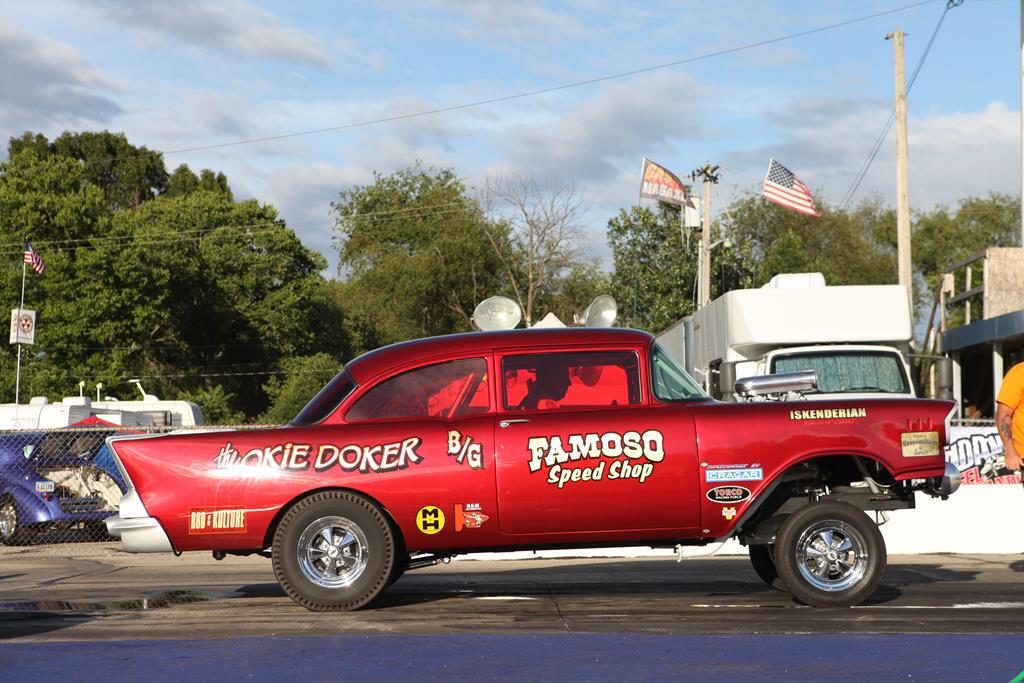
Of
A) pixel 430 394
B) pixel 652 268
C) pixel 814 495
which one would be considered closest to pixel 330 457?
pixel 430 394

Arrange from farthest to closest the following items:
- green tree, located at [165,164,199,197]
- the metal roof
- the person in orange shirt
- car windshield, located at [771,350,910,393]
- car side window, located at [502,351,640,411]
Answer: green tree, located at [165,164,199,197]
the metal roof
car windshield, located at [771,350,910,393]
the person in orange shirt
car side window, located at [502,351,640,411]

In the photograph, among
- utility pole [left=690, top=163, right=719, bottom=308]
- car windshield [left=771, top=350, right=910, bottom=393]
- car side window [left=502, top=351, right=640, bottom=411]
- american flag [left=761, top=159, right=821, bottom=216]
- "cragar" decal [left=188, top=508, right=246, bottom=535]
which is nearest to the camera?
"cragar" decal [left=188, top=508, right=246, bottom=535]

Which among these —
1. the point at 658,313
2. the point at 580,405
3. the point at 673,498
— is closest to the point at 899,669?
the point at 673,498

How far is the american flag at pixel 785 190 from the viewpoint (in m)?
37.3

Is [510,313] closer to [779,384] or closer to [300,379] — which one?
[779,384]

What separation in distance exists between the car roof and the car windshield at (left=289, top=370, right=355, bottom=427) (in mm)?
78

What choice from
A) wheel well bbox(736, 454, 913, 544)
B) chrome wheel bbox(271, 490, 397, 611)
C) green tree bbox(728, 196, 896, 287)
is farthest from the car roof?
green tree bbox(728, 196, 896, 287)

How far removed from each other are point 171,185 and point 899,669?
297 ft

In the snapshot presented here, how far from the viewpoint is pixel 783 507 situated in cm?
947

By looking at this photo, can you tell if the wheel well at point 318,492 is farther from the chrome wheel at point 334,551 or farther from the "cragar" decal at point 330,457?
the "cragar" decal at point 330,457

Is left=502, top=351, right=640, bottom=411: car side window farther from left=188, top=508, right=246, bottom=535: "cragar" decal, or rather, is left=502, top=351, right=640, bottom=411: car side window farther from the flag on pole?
the flag on pole

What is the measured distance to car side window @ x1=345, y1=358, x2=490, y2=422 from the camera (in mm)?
9438

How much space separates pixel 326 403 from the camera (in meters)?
9.62

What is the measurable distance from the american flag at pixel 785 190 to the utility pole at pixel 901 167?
226 inches
